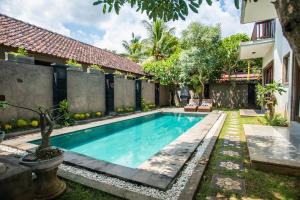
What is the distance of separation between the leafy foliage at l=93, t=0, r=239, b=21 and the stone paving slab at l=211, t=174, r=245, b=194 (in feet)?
9.43

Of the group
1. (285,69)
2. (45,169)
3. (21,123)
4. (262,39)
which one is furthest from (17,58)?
(262,39)

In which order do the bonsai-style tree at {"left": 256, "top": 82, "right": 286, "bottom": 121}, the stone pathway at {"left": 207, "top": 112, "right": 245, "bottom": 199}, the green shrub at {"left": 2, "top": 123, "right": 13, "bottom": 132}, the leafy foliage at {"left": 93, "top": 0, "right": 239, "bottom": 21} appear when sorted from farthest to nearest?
the bonsai-style tree at {"left": 256, "top": 82, "right": 286, "bottom": 121}
the green shrub at {"left": 2, "top": 123, "right": 13, "bottom": 132}
the stone pathway at {"left": 207, "top": 112, "right": 245, "bottom": 199}
the leafy foliage at {"left": 93, "top": 0, "right": 239, "bottom": 21}

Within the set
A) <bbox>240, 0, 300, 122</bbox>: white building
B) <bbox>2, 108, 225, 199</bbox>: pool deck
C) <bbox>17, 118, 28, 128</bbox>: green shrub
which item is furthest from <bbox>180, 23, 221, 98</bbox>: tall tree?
<bbox>17, 118, 28, 128</bbox>: green shrub

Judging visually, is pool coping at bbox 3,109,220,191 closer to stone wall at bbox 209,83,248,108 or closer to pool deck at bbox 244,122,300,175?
pool deck at bbox 244,122,300,175

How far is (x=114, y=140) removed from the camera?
8.19 metres

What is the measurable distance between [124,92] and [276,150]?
1105cm

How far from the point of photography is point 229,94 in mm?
20172

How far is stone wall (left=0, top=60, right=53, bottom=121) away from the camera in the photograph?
23.7ft

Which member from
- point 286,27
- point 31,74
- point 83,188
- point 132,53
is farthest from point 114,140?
point 132,53

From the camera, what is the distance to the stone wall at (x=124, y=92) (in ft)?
44.6

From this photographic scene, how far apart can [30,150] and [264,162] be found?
562 cm

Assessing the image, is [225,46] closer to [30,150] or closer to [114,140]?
[114,140]

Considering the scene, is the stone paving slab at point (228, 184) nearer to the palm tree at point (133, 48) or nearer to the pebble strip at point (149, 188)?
the pebble strip at point (149, 188)

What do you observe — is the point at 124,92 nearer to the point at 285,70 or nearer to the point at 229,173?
the point at 285,70
